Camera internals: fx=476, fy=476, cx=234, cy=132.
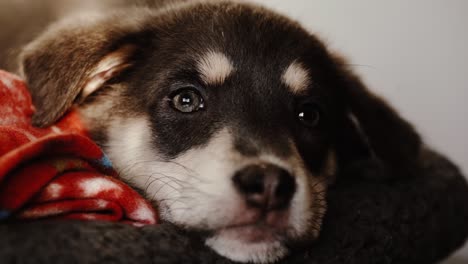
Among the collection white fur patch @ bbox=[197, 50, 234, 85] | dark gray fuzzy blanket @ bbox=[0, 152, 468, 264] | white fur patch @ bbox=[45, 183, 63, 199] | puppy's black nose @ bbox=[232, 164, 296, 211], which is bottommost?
dark gray fuzzy blanket @ bbox=[0, 152, 468, 264]

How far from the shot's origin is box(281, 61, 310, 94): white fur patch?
72.5 inches

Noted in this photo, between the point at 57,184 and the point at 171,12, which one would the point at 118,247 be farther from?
the point at 171,12

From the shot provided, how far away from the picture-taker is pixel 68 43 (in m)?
1.98

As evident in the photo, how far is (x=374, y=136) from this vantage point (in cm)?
217

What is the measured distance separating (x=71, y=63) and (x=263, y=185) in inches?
38.8

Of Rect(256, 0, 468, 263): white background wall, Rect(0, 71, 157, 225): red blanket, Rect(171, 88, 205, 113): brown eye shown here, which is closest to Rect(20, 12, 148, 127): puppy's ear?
Rect(0, 71, 157, 225): red blanket

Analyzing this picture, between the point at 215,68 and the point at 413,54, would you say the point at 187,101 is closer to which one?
the point at 215,68

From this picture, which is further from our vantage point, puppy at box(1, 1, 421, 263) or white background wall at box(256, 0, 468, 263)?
white background wall at box(256, 0, 468, 263)

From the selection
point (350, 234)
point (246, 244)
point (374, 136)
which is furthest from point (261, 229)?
point (374, 136)

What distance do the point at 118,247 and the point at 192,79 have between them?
80 cm

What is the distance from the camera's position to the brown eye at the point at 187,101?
1.78 meters

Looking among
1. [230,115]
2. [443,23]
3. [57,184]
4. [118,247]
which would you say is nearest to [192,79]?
[230,115]

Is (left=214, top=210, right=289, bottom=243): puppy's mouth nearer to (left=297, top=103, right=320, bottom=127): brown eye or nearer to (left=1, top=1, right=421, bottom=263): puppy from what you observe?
(left=1, top=1, right=421, bottom=263): puppy

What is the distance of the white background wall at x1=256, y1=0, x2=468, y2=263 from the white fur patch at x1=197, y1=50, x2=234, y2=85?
6.77 ft
